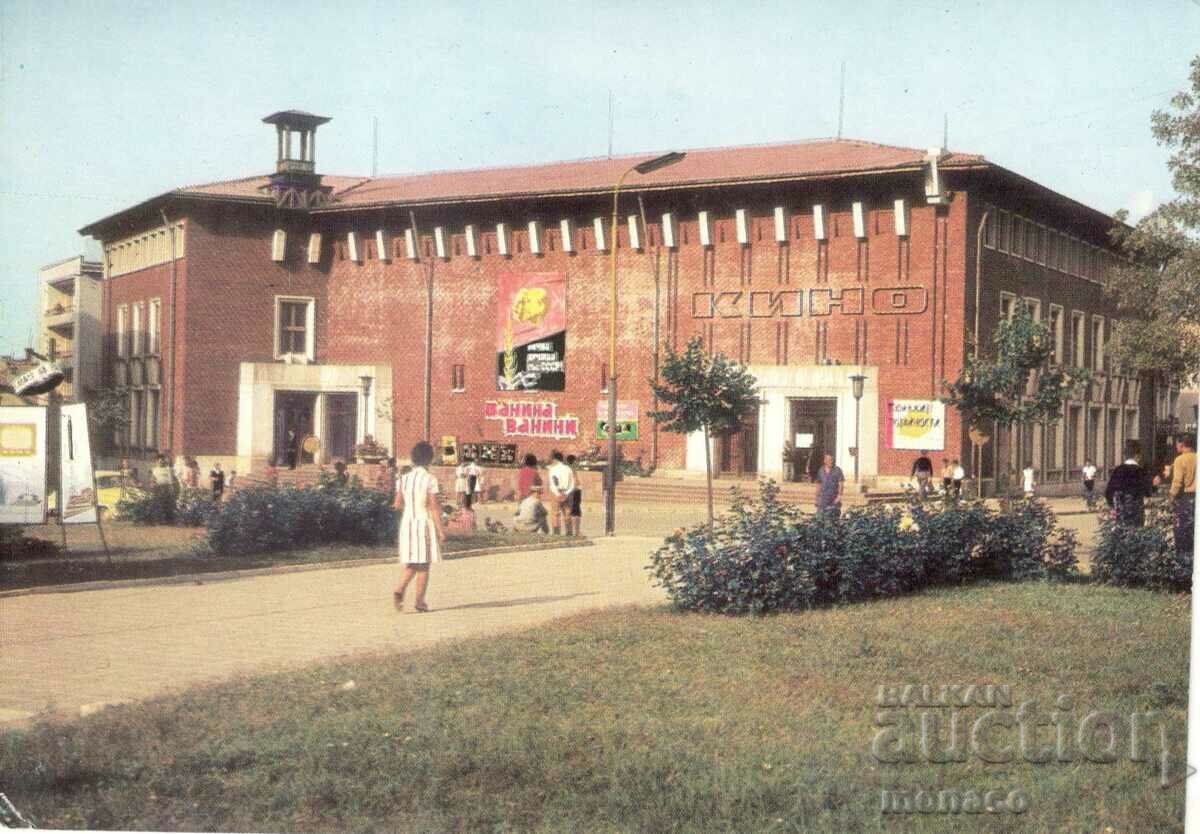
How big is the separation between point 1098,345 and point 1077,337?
74.3 inches

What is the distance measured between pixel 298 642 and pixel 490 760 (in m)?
4.16

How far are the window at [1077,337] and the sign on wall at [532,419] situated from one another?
6152 mm

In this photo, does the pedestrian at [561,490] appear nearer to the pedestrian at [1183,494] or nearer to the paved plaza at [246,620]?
the paved plaza at [246,620]

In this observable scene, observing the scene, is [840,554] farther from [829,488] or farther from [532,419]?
[532,419]

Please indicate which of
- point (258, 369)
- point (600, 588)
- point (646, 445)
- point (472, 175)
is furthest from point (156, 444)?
point (646, 445)

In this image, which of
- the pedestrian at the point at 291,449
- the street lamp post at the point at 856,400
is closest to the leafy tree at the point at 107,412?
the pedestrian at the point at 291,449

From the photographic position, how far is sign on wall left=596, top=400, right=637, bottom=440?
1819 centimetres

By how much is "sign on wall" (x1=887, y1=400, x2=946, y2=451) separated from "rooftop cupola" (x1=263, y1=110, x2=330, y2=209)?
23.8ft

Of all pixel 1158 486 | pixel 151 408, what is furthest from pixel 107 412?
pixel 1158 486

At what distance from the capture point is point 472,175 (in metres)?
10.8

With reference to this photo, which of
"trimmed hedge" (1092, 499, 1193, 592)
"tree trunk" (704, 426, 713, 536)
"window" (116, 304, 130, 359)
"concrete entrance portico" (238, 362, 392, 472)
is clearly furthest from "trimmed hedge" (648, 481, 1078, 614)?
"window" (116, 304, 130, 359)

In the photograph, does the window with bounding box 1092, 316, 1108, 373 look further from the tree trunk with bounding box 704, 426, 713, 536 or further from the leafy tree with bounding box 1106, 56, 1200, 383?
the tree trunk with bounding box 704, 426, 713, 536

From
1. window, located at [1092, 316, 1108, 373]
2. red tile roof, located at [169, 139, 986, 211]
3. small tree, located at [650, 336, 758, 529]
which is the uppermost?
red tile roof, located at [169, 139, 986, 211]

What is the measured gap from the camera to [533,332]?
16797 millimetres
